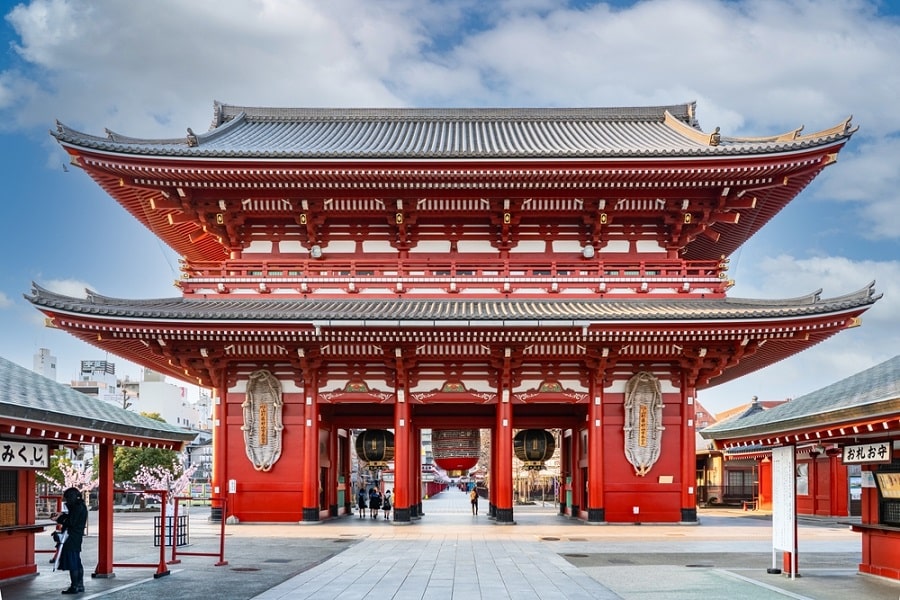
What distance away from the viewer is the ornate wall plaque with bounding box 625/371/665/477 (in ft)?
91.6

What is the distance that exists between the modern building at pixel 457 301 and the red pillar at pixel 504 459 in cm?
8

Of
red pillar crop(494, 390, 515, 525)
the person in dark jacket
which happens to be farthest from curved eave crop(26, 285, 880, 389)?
the person in dark jacket

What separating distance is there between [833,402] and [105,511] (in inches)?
559

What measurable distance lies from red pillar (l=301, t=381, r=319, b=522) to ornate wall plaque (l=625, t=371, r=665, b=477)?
1054cm

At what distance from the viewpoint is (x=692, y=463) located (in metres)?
27.9

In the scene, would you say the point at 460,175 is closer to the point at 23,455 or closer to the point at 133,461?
the point at 23,455

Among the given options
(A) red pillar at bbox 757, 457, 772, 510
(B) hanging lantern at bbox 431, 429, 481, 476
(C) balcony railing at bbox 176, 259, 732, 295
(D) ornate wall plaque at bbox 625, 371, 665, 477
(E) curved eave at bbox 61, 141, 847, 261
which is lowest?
(A) red pillar at bbox 757, 457, 772, 510

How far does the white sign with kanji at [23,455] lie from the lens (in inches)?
560

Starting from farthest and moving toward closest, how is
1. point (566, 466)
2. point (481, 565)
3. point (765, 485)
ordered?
1. point (765, 485)
2. point (566, 466)
3. point (481, 565)

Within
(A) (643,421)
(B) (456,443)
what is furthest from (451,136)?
(A) (643,421)

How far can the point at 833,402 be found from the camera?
1577 cm

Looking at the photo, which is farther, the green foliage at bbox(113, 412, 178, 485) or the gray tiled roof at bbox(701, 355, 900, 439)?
the green foliage at bbox(113, 412, 178, 485)

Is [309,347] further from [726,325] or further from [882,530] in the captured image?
[882,530]

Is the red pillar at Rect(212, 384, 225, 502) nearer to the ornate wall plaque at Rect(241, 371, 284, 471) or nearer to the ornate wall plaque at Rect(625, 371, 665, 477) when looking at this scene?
the ornate wall plaque at Rect(241, 371, 284, 471)
